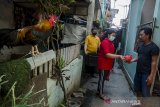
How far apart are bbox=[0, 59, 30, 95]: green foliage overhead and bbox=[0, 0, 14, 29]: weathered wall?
455 centimetres

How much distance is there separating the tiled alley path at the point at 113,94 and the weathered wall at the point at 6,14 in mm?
3661

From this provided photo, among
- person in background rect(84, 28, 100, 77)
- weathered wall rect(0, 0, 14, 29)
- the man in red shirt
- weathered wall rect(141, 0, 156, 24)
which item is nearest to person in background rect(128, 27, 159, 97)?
the man in red shirt

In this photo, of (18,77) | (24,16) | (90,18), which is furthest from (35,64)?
(90,18)

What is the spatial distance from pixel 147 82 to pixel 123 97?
264 cm

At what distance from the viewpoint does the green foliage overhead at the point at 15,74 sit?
2.84 metres

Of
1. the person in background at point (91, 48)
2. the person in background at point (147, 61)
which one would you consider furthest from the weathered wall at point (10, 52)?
the person in background at point (91, 48)

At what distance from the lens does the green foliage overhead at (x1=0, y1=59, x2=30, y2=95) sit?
2.84 m

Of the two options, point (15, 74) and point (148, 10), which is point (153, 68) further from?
point (148, 10)

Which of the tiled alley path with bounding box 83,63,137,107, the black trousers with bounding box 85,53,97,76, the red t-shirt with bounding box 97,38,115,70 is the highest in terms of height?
the red t-shirt with bounding box 97,38,115,70

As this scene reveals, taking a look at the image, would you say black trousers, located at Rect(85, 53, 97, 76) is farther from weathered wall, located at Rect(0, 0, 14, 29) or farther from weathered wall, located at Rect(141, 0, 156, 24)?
weathered wall, located at Rect(0, 0, 14, 29)

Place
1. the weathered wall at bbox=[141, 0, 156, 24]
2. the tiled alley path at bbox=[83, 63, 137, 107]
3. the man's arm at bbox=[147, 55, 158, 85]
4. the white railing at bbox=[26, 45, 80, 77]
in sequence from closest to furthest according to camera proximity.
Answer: the white railing at bbox=[26, 45, 80, 77]
the man's arm at bbox=[147, 55, 158, 85]
the tiled alley path at bbox=[83, 63, 137, 107]
the weathered wall at bbox=[141, 0, 156, 24]

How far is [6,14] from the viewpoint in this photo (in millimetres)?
7602

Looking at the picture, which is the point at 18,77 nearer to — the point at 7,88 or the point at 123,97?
the point at 7,88

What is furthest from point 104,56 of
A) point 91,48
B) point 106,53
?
point 91,48
